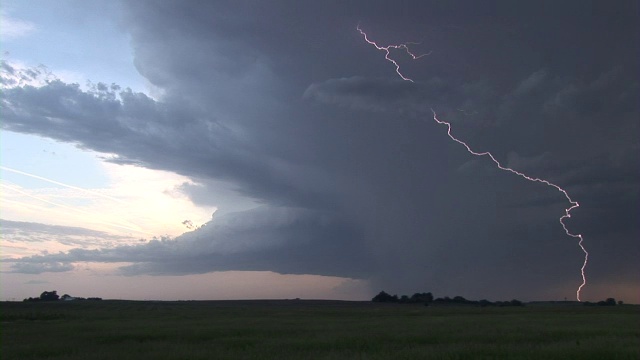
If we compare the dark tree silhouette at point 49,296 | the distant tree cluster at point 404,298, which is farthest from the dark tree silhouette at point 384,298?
the dark tree silhouette at point 49,296

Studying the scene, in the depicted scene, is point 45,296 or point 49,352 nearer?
point 49,352

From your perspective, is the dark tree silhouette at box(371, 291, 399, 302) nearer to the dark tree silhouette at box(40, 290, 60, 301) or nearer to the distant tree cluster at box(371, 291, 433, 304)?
the distant tree cluster at box(371, 291, 433, 304)

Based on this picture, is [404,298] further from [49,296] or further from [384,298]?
[49,296]

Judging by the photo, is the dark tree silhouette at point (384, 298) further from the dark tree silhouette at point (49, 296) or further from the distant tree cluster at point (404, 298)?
the dark tree silhouette at point (49, 296)

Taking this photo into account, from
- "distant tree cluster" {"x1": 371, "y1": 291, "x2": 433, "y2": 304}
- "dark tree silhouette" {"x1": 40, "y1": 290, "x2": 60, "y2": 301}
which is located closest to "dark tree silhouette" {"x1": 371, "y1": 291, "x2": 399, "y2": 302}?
"distant tree cluster" {"x1": 371, "y1": 291, "x2": 433, "y2": 304}

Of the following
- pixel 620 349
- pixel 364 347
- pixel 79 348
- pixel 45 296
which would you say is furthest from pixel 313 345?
pixel 45 296

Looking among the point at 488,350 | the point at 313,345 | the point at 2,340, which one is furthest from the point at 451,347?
the point at 2,340

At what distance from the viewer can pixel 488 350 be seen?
24281 millimetres

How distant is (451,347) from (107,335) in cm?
2199

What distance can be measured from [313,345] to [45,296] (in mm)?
168639

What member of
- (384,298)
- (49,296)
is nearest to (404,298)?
(384,298)

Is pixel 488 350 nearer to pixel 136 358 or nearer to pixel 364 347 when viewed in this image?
pixel 364 347

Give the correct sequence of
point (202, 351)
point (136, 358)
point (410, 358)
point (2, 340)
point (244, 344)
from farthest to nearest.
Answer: point (2, 340), point (244, 344), point (202, 351), point (136, 358), point (410, 358)

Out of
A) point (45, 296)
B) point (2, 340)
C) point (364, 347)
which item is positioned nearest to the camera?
point (364, 347)
